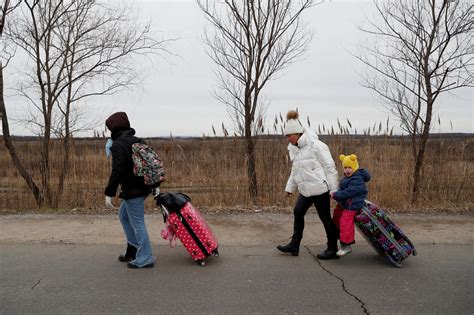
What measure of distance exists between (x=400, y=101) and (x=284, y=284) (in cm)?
556

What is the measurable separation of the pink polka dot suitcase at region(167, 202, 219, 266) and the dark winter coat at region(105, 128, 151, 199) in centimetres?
45

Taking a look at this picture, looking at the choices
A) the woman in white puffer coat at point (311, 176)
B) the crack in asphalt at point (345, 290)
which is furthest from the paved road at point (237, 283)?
the woman in white puffer coat at point (311, 176)

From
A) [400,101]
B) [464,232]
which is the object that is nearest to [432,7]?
[400,101]

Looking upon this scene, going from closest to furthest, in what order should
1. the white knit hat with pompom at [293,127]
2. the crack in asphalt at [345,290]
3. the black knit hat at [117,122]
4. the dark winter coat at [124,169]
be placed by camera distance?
the crack in asphalt at [345,290] → the dark winter coat at [124,169] → the black knit hat at [117,122] → the white knit hat with pompom at [293,127]

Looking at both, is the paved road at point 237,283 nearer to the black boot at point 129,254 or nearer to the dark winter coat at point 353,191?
the black boot at point 129,254

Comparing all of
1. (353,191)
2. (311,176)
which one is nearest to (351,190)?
(353,191)

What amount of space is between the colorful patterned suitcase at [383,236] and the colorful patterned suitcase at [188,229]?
1754mm

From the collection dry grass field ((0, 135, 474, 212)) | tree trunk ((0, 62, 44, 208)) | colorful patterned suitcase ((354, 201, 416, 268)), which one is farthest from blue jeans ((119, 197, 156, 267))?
tree trunk ((0, 62, 44, 208))

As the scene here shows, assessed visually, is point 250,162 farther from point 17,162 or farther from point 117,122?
point 17,162

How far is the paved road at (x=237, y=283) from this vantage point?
12.2ft

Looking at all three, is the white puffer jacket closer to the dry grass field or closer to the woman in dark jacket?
the woman in dark jacket

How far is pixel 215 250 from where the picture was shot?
16.2 feet

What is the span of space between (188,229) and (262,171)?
364 centimetres

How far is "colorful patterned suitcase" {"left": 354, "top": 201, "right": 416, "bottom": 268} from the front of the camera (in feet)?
15.6
